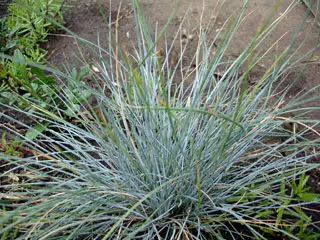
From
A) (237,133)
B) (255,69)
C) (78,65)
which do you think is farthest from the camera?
(78,65)

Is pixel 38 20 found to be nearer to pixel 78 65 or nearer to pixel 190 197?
pixel 78 65

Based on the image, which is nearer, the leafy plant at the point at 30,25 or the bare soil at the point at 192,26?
the bare soil at the point at 192,26

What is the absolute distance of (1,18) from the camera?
2703mm

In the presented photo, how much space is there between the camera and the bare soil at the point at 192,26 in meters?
2.27

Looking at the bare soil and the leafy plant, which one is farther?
the leafy plant

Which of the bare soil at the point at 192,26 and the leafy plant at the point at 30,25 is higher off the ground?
the leafy plant at the point at 30,25

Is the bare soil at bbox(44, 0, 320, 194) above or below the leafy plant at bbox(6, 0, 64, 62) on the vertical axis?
below

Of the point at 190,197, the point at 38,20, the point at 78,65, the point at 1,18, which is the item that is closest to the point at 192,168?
the point at 190,197

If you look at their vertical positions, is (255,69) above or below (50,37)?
below

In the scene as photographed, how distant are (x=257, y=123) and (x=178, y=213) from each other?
43 cm

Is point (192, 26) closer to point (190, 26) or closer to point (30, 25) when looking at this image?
point (190, 26)

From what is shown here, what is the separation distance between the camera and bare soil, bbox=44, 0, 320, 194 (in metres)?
2.27

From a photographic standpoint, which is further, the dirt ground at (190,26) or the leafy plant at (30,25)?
the leafy plant at (30,25)

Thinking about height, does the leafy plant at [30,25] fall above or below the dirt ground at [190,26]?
above
